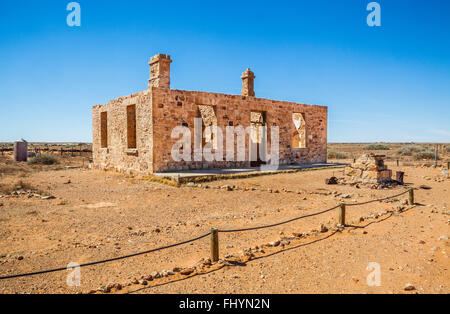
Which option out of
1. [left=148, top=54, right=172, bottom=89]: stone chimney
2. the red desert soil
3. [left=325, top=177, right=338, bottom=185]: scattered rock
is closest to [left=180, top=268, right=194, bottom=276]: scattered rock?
the red desert soil

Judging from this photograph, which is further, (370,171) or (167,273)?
(370,171)

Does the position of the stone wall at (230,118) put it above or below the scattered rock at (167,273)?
above

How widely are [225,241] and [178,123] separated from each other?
26.0ft

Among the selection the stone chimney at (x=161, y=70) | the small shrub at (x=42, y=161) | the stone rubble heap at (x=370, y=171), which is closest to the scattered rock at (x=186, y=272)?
the stone rubble heap at (x=370, y=171)

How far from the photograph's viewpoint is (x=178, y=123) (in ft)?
40.5

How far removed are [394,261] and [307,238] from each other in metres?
1.42

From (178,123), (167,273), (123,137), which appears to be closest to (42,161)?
(123,137)

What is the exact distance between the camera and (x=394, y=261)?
4328 millimetres

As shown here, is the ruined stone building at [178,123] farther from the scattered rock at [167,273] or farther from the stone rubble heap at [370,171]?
the scattered rock at [167,273]

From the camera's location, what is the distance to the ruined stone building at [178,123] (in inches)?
470

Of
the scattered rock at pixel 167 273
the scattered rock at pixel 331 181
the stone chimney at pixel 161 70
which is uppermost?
the stone chimney at pixel 161 70

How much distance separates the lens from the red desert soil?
3.70m

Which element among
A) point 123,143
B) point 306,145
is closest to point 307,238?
point 123,143

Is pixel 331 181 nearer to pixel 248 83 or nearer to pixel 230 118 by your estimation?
pixel 230 118
